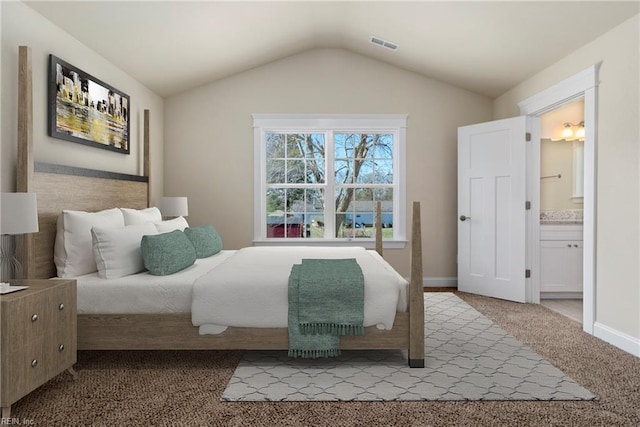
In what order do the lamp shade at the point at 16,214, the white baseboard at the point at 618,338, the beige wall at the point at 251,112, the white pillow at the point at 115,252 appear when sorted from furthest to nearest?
1. the beige wall at the point at 251,112
2. the white baseboard at the point at 618,338
3. the white pillow at the point at 115,252
4. the lamp shade at the point at 16,214

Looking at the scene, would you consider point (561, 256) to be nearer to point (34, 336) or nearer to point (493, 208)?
point (493, 208)

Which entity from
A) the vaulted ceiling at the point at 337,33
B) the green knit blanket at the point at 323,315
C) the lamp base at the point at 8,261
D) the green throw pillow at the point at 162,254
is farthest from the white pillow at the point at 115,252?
the vaulted ceiling at the point at 337,33

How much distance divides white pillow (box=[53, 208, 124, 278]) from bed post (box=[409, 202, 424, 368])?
2.19 metres

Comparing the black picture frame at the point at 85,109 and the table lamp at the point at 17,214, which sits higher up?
the black picture frame at the point at 85,109

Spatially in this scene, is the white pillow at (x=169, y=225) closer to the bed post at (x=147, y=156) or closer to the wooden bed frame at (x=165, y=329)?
the bed post at (x=147, y=156)

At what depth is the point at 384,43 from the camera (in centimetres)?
491

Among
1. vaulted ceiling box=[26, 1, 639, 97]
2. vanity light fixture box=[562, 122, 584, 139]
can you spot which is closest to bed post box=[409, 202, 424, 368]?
vaulted ceiling box=[26, 1, 639, 97]

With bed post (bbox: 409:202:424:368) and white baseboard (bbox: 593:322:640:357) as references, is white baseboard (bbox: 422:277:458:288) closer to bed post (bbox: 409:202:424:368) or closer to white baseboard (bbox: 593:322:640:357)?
white baseboard (bbox: 593:322:640:357)

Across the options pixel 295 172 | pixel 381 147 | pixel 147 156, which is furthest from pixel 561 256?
pixel 147 156

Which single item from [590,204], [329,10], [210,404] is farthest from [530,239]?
[210,404]

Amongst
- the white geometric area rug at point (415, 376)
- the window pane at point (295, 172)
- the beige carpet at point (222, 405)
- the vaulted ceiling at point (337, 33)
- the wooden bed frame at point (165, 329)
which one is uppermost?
the vaulted ceiling at point (337, 33)

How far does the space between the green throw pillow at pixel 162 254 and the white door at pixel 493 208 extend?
3.42m

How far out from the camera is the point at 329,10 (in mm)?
4375

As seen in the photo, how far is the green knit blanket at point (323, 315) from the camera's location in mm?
2711
